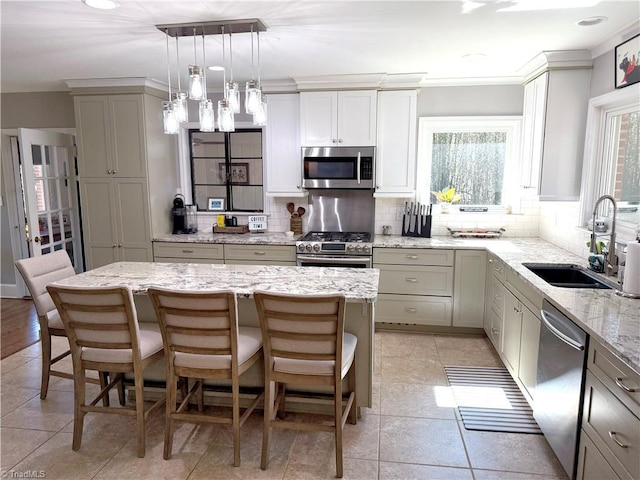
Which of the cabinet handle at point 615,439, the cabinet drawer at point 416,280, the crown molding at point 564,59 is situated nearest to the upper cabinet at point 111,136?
the cabinet drawer at point 416,280

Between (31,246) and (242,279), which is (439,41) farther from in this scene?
(31,246)

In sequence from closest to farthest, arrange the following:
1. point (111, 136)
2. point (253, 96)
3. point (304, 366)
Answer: point (304, 366) < point (253, 96) < point (111, 136)

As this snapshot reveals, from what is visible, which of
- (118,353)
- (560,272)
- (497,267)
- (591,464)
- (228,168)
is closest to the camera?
(591,464)

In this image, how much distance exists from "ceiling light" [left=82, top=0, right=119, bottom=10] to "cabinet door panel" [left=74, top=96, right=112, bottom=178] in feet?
Answer: 7.24

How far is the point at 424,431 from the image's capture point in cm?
256

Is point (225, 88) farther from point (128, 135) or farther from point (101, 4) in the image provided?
point (128, 135)

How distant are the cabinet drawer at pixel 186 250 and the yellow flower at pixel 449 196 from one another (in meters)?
2.36

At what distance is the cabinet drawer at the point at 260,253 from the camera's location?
4246 mm

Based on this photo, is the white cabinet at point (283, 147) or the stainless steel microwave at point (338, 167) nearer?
the stainless steel microwave at point (338, 167)

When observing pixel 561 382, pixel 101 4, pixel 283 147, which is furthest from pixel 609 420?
pixel 283 147

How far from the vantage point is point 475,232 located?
439 centimetres

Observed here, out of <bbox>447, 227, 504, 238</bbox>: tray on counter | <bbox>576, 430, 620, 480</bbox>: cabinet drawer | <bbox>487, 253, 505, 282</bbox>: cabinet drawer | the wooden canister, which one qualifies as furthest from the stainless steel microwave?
<bbox>576, 430, 620, 480</bbox>: cabinet drawer

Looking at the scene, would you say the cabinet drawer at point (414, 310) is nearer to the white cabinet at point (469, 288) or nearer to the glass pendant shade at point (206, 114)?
the white cabinet at point (469, 288)

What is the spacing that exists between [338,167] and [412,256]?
3.79 ft
